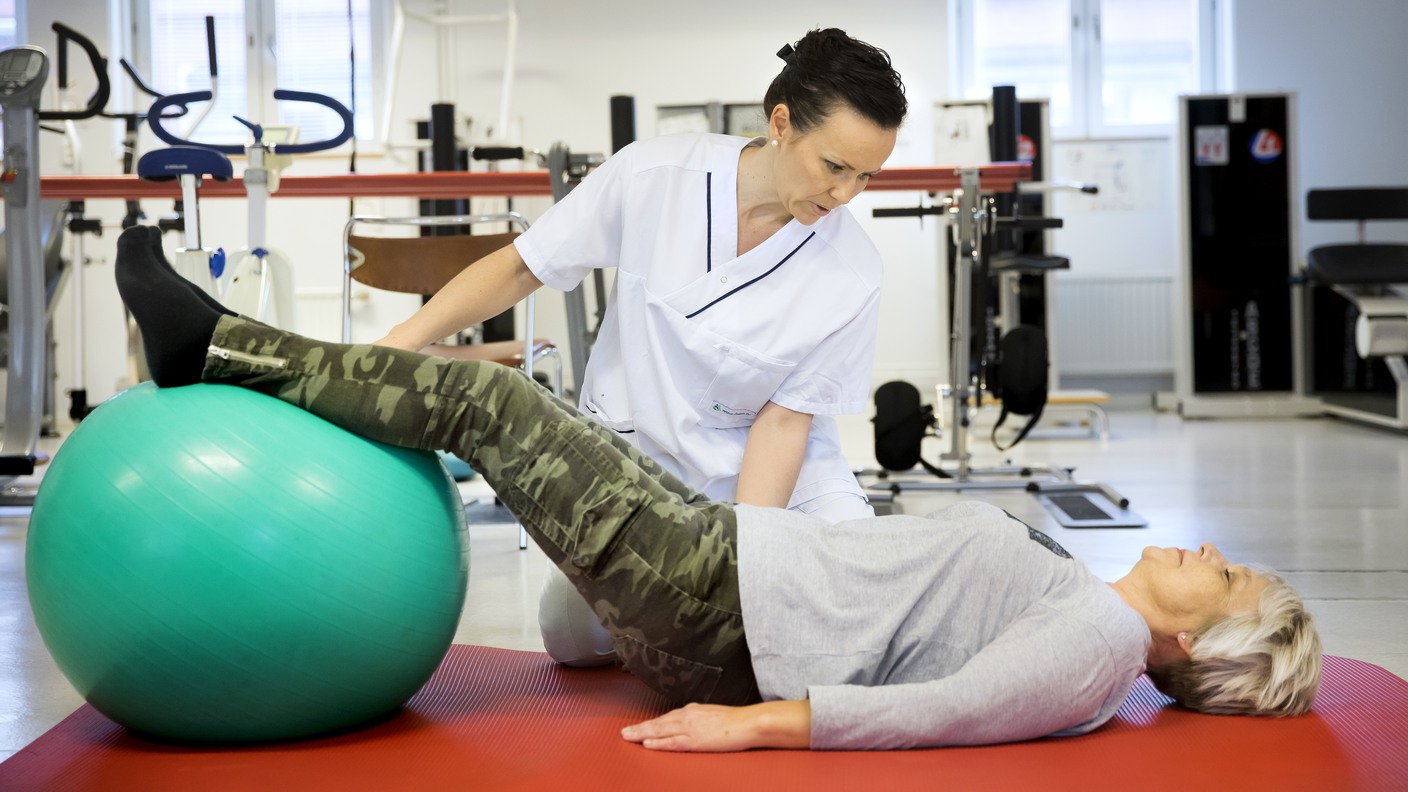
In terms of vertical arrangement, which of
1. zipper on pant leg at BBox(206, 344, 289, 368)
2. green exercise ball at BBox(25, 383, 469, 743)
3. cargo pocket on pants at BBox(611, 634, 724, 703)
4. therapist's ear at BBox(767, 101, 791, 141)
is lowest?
cargo pocket on pants at BBox(611, 634, 724, 703)

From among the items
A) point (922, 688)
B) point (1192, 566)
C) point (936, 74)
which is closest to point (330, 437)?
point (922, 688)

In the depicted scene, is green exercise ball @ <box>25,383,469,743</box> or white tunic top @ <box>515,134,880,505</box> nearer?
green exercise ball @ <box>25,383,469,743</box>

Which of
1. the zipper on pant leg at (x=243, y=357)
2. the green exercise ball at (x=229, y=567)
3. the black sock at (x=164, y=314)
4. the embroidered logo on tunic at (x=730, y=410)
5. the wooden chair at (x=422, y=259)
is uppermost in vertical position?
the wooden chair at (x=422, y=259)

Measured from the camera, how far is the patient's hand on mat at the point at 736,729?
58.0 inches

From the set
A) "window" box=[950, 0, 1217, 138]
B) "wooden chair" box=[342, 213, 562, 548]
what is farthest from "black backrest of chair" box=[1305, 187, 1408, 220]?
"wooden chair" box=[342, 213, 562, 548]

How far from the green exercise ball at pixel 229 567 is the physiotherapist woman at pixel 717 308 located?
0.35m

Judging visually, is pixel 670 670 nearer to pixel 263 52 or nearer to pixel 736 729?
pixel 736 729

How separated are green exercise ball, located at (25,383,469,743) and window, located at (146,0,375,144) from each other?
6408 millimetres

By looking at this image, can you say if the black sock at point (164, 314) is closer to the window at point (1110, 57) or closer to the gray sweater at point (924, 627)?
the gray sweater at point (924, 627)

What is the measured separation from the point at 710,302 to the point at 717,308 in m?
0.01

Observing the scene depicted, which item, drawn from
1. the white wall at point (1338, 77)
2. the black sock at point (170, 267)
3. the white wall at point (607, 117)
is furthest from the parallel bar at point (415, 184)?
the white wall at point (1338, 77)

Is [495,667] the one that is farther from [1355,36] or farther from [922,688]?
[1355,36]

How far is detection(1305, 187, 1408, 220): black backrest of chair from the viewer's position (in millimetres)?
6074

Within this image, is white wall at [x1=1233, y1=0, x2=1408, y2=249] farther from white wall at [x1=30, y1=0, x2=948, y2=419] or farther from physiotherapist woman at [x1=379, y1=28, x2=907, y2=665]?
physiotherapist woman at [x1=379, y1=28, x2=907, y2=665]
